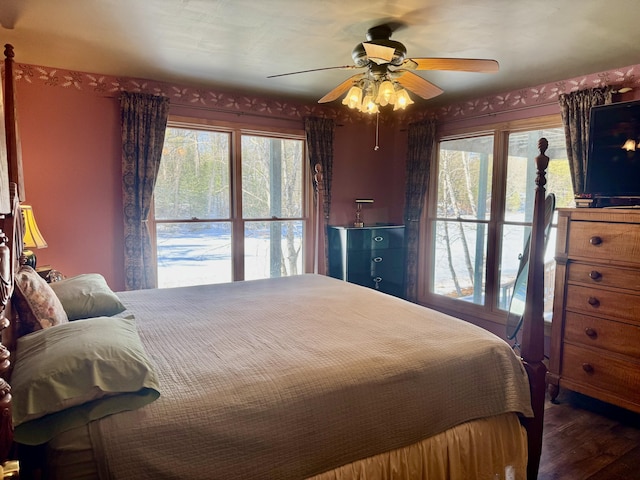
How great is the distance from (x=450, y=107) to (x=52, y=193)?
4.04m

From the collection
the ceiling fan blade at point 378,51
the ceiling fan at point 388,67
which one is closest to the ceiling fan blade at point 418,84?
the ceiling fan at point 388,67

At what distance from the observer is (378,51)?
2.17 meters

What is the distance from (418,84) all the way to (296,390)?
2.15m

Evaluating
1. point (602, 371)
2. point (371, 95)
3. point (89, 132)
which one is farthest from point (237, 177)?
point (602, 371)

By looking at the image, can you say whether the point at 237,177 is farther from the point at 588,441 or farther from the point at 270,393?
the point at 588,441

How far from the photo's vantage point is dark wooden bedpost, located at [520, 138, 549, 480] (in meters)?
1.88

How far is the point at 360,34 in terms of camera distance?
8.43ft

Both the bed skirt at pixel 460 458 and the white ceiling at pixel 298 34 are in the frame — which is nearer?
the bed skirt at pixel 460 458

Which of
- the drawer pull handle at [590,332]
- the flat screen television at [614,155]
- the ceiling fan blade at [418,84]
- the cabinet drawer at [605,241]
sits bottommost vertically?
the drawer pull handle at [590,332]

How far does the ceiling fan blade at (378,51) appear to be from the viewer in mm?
2146

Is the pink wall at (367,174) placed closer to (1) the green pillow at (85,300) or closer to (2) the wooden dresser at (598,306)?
(2) the wooden dresser at (598,306)

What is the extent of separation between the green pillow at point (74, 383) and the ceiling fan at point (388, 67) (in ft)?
5.88

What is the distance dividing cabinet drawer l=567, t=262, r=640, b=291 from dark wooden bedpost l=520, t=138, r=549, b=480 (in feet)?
3.69

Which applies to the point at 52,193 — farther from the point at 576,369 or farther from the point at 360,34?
the point at 576,369
